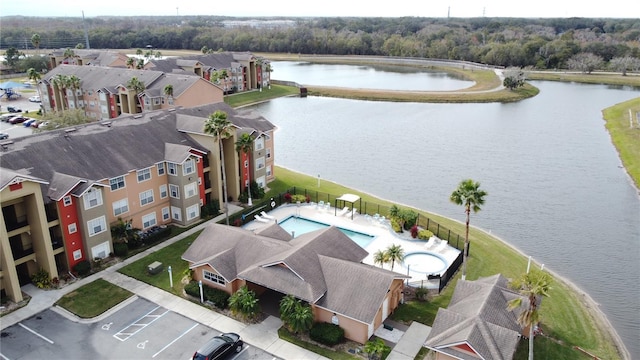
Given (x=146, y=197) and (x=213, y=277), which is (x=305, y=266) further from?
(x=146, y=197)

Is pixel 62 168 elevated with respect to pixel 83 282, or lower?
elevated

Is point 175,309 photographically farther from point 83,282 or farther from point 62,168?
point 62,168

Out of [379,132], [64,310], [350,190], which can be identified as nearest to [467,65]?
[379,132]

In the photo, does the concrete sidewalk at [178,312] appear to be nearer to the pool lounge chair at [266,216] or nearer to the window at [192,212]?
the window at [192,212]

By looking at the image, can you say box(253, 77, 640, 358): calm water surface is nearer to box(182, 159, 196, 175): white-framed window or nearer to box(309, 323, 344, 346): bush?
box(309, 323, 344, 346): bush

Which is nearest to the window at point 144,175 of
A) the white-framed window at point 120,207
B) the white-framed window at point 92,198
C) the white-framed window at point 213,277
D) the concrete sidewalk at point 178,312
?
the white-framed window at point 120,207

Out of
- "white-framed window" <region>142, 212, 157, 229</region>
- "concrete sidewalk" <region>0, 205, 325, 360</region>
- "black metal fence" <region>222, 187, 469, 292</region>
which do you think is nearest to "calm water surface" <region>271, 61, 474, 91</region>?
"black metal fence" <region>222, 187, 469, 292</region>
